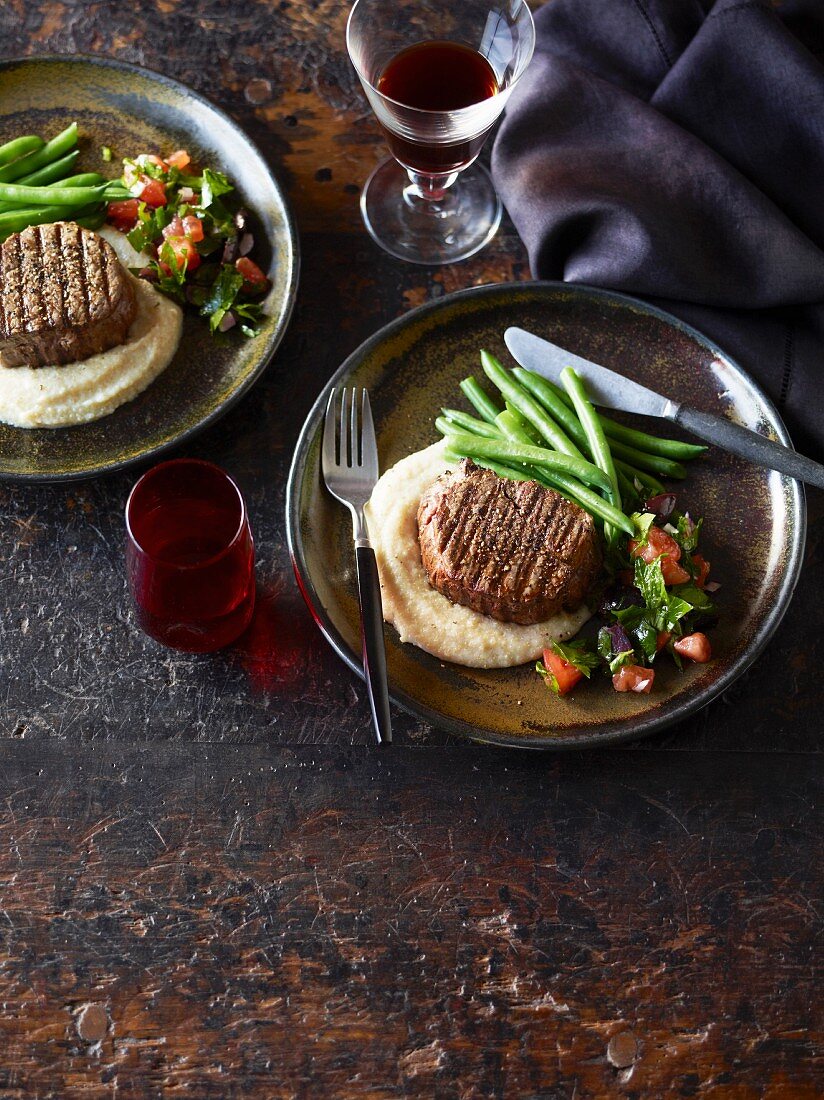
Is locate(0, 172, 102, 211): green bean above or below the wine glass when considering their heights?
below

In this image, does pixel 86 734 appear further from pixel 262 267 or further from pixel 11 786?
pixel 262 267

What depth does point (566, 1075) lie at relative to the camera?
8.31 ft

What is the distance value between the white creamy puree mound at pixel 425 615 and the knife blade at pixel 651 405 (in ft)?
1.85

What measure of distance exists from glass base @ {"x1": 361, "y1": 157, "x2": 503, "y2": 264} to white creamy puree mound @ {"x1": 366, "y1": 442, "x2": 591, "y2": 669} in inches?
38.0

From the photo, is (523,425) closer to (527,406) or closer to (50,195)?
(527,406)

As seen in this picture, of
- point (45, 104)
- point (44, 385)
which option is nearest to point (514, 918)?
point (44, 385)

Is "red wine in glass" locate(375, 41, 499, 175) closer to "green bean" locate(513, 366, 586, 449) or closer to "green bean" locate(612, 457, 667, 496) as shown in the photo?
"green bean" locate(513, 366, 586, 449)

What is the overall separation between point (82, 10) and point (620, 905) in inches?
143

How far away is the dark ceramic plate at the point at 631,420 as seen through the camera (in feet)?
9.18

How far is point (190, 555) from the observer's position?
9.62 feet

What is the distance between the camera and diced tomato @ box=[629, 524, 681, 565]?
289cm

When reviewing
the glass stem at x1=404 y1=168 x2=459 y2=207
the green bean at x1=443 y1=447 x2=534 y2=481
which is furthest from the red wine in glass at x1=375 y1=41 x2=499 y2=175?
the green bean at x1=443 y1=447 x2=534 y2=481

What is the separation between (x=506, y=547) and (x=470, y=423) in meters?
0.48

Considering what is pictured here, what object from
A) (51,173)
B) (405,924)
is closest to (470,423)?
(405,924)
